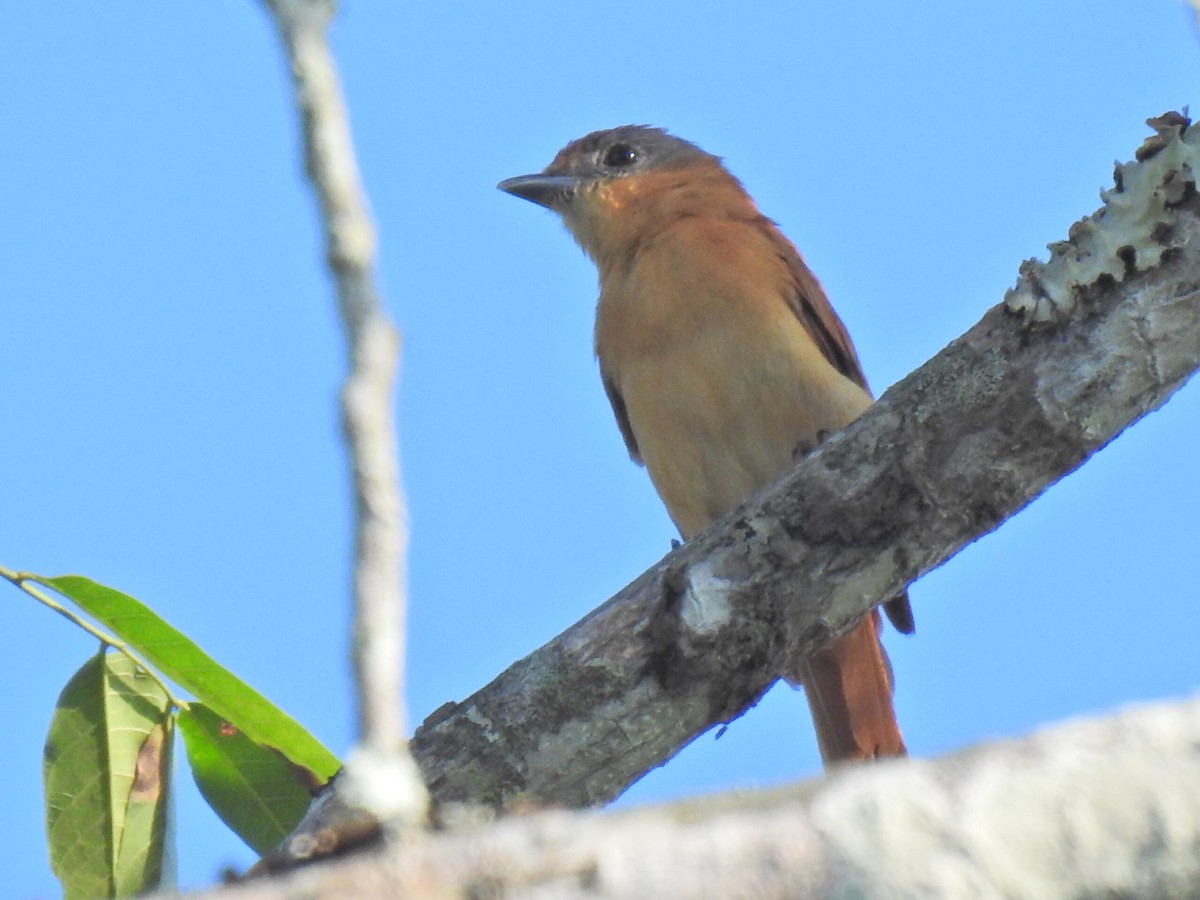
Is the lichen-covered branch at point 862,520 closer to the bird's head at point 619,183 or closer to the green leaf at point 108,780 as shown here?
the green leaf at point 108,780

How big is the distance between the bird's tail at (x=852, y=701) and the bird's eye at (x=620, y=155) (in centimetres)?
247

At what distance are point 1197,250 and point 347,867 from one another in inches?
91.5

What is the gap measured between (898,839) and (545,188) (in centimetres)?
585

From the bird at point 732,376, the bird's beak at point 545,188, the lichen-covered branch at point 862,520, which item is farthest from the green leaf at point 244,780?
the bird's beak at point 545,188

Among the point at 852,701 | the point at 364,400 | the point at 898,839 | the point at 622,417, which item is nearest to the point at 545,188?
the point at 622,417

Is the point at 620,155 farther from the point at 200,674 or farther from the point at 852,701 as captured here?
the point at 200,674

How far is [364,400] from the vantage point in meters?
1.73

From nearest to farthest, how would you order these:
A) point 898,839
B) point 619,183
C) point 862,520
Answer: point 898,839, point 862,520, point 619,183

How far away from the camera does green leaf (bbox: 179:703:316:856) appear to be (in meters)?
3.61

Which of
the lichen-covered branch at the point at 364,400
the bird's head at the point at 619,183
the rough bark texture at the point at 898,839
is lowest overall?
the rough bark texture at the point at 898,839

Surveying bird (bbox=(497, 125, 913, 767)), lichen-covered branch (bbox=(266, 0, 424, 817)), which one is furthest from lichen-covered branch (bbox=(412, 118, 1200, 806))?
bird (bbox=(497, 125, 913, 767))

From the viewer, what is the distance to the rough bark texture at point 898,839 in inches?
60.2

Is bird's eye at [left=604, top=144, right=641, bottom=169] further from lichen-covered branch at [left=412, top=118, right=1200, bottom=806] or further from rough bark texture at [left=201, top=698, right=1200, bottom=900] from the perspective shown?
rough bark texture at [left=201, top=698, right=1200, bottom=900]

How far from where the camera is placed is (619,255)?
645 cm
